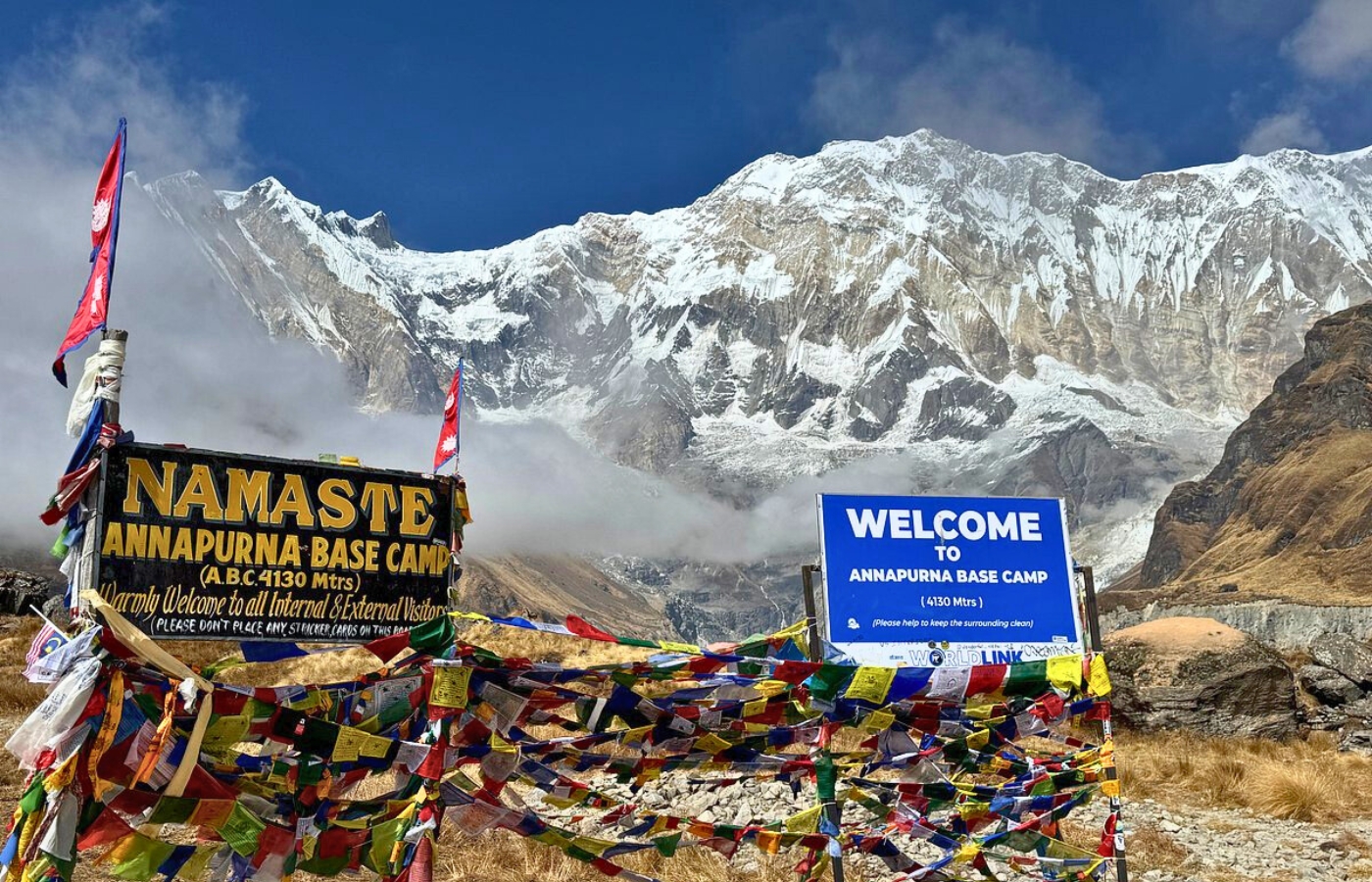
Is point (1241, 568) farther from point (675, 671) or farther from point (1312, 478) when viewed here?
point (675, 671)

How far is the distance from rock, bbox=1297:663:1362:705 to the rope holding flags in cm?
1713

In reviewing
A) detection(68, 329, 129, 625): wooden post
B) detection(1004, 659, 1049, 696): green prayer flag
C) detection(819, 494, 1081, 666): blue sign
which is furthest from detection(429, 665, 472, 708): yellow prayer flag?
detection(1004, 659, 1049, 696): green prayer flag

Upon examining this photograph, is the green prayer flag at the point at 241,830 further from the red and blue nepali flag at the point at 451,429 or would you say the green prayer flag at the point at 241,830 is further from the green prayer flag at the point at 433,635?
the red and blue nepali flag at the point at 451,429

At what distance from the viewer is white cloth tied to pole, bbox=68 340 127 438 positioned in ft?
25.6

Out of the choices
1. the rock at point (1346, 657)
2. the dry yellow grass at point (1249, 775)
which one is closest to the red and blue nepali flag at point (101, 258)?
the dry yellow grass at point (1249, 775)

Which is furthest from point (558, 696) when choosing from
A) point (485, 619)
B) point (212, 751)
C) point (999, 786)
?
point (999, 786)

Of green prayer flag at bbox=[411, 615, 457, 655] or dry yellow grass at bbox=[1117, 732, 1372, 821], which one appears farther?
dry yellow grass at bbox=[1117, 732, 1372, 821]

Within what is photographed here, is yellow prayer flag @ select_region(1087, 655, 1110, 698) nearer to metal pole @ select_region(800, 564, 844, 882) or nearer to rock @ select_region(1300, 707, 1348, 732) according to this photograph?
metal pole @ select_region(800, 564, 844, 882)

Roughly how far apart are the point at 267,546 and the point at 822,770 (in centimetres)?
408

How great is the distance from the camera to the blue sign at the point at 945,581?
9297 mm

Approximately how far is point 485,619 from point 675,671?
1.27m

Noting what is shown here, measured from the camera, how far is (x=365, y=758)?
7480 millimetres

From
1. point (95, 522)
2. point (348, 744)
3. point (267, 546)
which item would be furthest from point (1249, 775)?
point (95, 522)

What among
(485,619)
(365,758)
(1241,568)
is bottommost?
(365,758)
